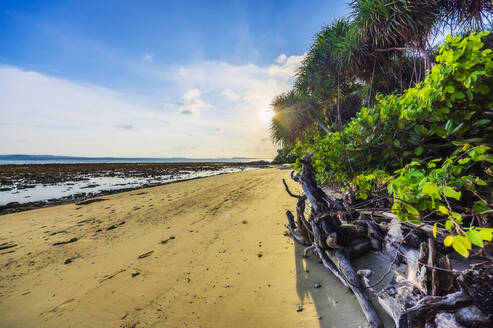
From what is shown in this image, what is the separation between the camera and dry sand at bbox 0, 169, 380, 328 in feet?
6.53

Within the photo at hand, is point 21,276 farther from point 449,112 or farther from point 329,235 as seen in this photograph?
point 449,112

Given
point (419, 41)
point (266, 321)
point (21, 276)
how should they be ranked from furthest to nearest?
1. point (419, 41)
2. point (21, 276)
3. point (266, 321)

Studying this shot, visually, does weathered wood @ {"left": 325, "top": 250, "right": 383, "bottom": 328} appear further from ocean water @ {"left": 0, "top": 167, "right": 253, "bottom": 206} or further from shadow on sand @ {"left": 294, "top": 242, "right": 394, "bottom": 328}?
ocean water @ {"left": 0, "top": 167, "right": 253, "bottom": 206}

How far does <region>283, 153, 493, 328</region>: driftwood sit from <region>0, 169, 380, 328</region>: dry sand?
0.30 m

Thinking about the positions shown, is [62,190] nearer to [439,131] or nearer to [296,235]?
[296,235]

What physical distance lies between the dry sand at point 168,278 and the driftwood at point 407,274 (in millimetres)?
303

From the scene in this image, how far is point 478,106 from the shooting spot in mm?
1553

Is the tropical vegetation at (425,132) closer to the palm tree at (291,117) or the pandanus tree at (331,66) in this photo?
the pandanus tree at (331,66)

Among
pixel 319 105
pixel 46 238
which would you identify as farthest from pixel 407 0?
pixel 46 238

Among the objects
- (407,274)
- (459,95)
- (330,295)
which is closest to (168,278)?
(330,295)

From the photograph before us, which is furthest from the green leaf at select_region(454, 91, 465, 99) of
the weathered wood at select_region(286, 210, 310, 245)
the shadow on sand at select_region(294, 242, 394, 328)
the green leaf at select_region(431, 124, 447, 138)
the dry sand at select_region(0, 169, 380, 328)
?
the weathered wood at select_region(286, 210, 310, 245)

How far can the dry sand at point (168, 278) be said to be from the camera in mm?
1989

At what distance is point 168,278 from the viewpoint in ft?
8.71

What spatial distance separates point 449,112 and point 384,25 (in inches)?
229
